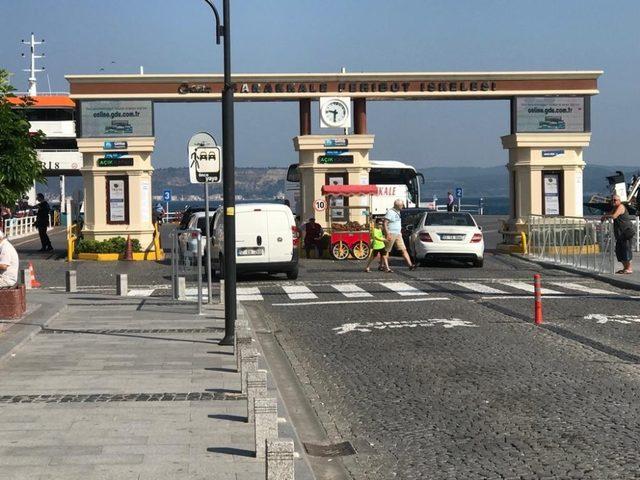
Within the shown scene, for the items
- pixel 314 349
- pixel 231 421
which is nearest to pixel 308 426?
pixel 231 421

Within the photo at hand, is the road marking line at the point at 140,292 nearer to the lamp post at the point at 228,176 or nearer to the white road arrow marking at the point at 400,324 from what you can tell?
the white road arrow marking at the point at 400,324

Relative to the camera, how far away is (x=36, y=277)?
93.9ft

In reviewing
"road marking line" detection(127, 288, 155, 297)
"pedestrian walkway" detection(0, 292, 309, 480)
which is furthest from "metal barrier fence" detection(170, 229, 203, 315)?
"pedestrian walkway" detection(0, 292, 309, 480)

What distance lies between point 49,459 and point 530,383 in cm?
525

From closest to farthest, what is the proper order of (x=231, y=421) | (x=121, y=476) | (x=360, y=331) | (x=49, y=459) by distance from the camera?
(x=121, y=476), (x=49, y=459), (x=231, y=421), (x=360, y=331)

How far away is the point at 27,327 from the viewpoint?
51.8ft

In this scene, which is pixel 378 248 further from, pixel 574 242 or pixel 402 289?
pixel 574 242

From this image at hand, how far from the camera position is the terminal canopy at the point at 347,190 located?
34156 millimetres

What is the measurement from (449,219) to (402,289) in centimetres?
760

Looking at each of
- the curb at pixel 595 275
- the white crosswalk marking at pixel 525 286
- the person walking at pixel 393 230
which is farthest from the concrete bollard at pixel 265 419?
the person walking at pixel 393 230

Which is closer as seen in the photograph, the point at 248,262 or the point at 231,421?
the point at 231,421

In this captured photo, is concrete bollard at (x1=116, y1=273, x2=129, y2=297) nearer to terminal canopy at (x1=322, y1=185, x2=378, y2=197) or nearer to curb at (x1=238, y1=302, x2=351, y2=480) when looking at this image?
curb at (x1=238, y1=302, x2=351, y2=480)

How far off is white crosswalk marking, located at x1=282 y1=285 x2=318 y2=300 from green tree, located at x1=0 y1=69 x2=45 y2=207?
635 cm

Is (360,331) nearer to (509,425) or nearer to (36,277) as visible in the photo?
(509,425)
